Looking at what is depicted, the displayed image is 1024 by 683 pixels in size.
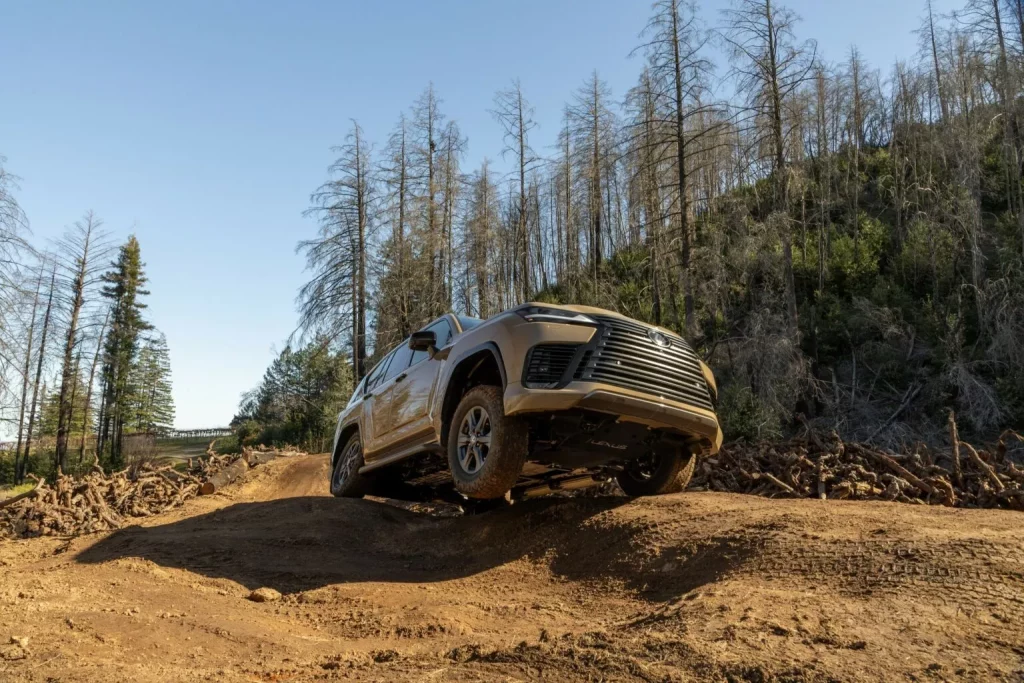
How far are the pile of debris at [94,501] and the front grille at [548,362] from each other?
613cm

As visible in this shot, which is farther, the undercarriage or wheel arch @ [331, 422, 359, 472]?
wheel arch @ [331, 422, 359, 472]

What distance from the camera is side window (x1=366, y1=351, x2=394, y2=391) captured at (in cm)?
896

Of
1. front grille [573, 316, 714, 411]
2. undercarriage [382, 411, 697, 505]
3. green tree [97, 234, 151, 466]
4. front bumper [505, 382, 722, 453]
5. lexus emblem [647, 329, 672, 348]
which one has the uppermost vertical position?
green tree [97, 234, 151, 466]

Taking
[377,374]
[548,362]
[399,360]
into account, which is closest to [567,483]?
[399,360]

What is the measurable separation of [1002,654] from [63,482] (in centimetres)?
1055

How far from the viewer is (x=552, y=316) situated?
571 cm

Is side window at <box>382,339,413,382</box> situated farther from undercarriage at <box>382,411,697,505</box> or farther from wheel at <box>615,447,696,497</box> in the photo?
wheel at <box>615,447,696,497</box>

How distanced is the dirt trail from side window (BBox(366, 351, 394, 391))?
195 centimetres

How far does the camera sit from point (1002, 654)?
2986 millimetres

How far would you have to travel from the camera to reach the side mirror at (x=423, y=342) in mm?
7023

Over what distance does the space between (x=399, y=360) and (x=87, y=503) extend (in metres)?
4.79

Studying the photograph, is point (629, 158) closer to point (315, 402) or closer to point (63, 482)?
point (63, 482)

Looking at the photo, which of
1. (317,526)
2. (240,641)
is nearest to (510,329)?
(240,641)

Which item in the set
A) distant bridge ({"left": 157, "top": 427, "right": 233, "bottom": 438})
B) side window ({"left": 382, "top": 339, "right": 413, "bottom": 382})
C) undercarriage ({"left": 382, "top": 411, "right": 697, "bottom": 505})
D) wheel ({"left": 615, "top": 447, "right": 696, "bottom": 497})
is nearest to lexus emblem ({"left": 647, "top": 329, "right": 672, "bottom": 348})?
undercarriage ({"left": 382, "top": 411, "right": 697, "bottom": 505})
